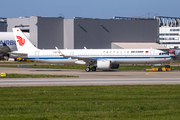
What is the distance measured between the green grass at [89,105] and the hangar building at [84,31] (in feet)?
217

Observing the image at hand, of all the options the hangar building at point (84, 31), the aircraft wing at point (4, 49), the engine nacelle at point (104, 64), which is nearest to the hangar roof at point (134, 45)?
the hangar building at point (84, 31)

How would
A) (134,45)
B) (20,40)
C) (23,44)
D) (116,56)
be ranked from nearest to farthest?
(116,56) < (23,44) < (20,40) < (134,45)

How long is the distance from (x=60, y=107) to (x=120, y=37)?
248 feet

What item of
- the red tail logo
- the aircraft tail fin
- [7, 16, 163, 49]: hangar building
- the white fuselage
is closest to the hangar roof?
[7, 16, 163, 49]: hangar building

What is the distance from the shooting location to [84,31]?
3366 inches

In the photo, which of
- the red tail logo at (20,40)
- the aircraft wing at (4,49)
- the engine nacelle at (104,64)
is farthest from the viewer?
the aircraft wing at (4,49)

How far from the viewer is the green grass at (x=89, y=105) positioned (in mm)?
12148

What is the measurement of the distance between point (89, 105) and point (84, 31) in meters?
71.6

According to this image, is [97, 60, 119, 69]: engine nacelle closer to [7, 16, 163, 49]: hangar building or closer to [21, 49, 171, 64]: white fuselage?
[21, 49, 171, 64]: white fuselage

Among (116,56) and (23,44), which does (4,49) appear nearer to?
(23,44)

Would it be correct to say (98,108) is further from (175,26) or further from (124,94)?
(175,26)

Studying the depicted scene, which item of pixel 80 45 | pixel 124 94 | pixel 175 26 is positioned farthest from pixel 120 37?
pixel 175 26

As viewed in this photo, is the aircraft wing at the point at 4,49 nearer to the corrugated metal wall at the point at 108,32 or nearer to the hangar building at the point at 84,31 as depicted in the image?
the hangar building at the point at 84,31

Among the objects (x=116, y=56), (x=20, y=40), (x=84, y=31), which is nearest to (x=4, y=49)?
(x=84, y=31)
